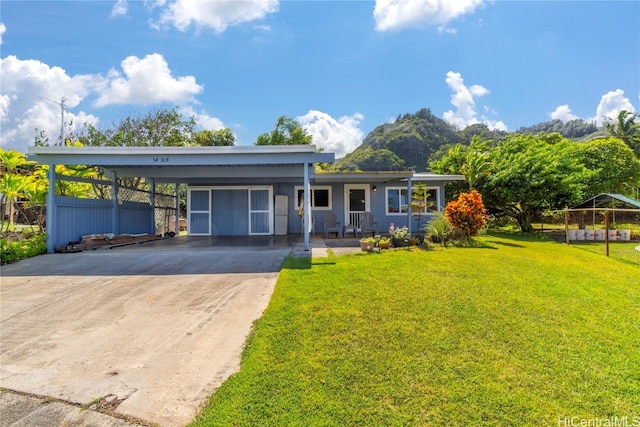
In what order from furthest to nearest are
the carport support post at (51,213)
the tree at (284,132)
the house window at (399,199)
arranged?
1. the tree at (284,132)
2. the house window at (399,199)
3. the carport support post at (51,213)

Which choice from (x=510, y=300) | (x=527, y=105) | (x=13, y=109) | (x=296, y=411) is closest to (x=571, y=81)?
(x=527, y=105)

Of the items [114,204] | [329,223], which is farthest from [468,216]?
[114,204]

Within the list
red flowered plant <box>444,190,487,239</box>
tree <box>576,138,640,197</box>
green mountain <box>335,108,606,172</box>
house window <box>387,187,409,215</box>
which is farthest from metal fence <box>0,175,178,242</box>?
green mountain <box>335,108,606,172</box>

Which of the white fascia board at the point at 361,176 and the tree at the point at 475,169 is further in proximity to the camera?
the tree at the point at 475,169

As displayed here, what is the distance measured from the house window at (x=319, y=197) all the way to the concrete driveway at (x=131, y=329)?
699 centimetres

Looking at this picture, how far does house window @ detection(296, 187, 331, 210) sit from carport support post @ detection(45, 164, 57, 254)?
8215mm

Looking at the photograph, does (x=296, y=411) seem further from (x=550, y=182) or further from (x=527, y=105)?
(x=527, y=105)

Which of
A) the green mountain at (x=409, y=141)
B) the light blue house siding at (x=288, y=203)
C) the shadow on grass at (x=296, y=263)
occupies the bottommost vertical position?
the shadow on grass at (x=296, y=263)

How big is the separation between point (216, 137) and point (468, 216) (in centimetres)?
2396

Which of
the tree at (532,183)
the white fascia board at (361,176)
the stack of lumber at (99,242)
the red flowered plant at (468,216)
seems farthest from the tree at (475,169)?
the stack of lumber at (99,242)

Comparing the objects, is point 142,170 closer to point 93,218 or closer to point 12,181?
point 93,218

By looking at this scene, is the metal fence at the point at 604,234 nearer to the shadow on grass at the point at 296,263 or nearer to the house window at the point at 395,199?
the house window at the point at 395,199

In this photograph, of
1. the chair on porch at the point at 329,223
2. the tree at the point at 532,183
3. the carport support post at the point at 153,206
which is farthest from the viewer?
the carport support post at the point at 153,206

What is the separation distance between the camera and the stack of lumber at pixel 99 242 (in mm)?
8828
